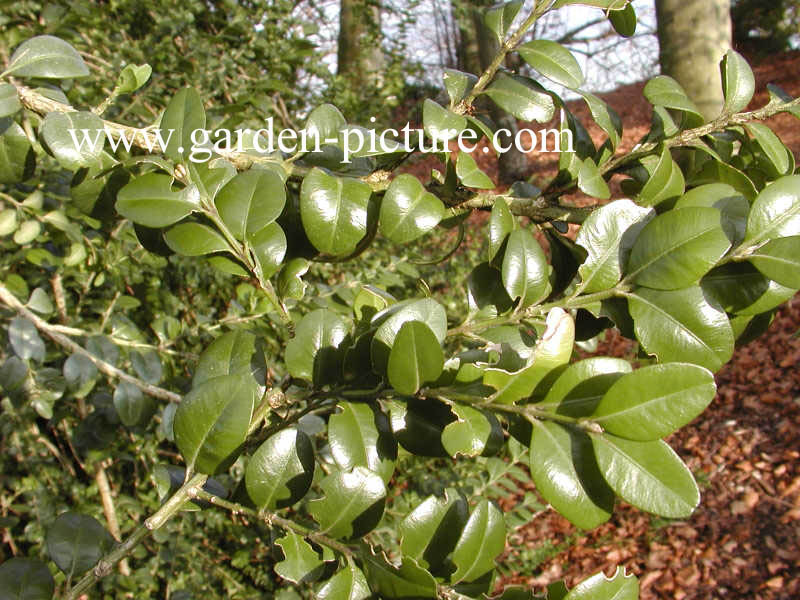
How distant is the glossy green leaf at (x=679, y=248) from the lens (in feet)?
1.71

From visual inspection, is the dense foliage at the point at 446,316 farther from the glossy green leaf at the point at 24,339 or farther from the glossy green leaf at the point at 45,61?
the glossy green leaf at the point at 24,339

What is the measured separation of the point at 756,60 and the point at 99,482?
1153 centimetres

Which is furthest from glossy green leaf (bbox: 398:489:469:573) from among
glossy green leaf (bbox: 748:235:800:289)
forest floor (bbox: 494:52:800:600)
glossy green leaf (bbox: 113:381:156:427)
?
forest floor (bbox: 494:52:800:600)

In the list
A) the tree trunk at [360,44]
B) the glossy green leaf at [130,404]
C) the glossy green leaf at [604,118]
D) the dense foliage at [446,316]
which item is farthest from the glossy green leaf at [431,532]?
the tree trunk at [360,44]

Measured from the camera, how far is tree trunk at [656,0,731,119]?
11.1 feet

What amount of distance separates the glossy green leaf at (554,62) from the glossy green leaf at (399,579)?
53 centimetres

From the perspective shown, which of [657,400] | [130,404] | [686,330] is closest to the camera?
[657,400]

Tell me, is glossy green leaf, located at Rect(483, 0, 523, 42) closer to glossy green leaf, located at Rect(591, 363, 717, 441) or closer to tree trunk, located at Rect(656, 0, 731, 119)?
glossy green leaf, located at Rect(591, 363, 717, 441)

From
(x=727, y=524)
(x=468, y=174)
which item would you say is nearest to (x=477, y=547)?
(x=468, y=174)

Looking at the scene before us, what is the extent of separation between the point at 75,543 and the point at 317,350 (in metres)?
0.33

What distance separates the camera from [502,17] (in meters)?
0.73

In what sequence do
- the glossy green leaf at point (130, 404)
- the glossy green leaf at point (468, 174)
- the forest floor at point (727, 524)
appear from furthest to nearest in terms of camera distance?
the forest floor at point (727, 524)
the glossy green leaf at point (130, 404)
the glossy green leaf at point (468, 174)

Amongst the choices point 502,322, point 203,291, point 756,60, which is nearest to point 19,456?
point 203,291

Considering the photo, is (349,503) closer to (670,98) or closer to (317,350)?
(317,350)
